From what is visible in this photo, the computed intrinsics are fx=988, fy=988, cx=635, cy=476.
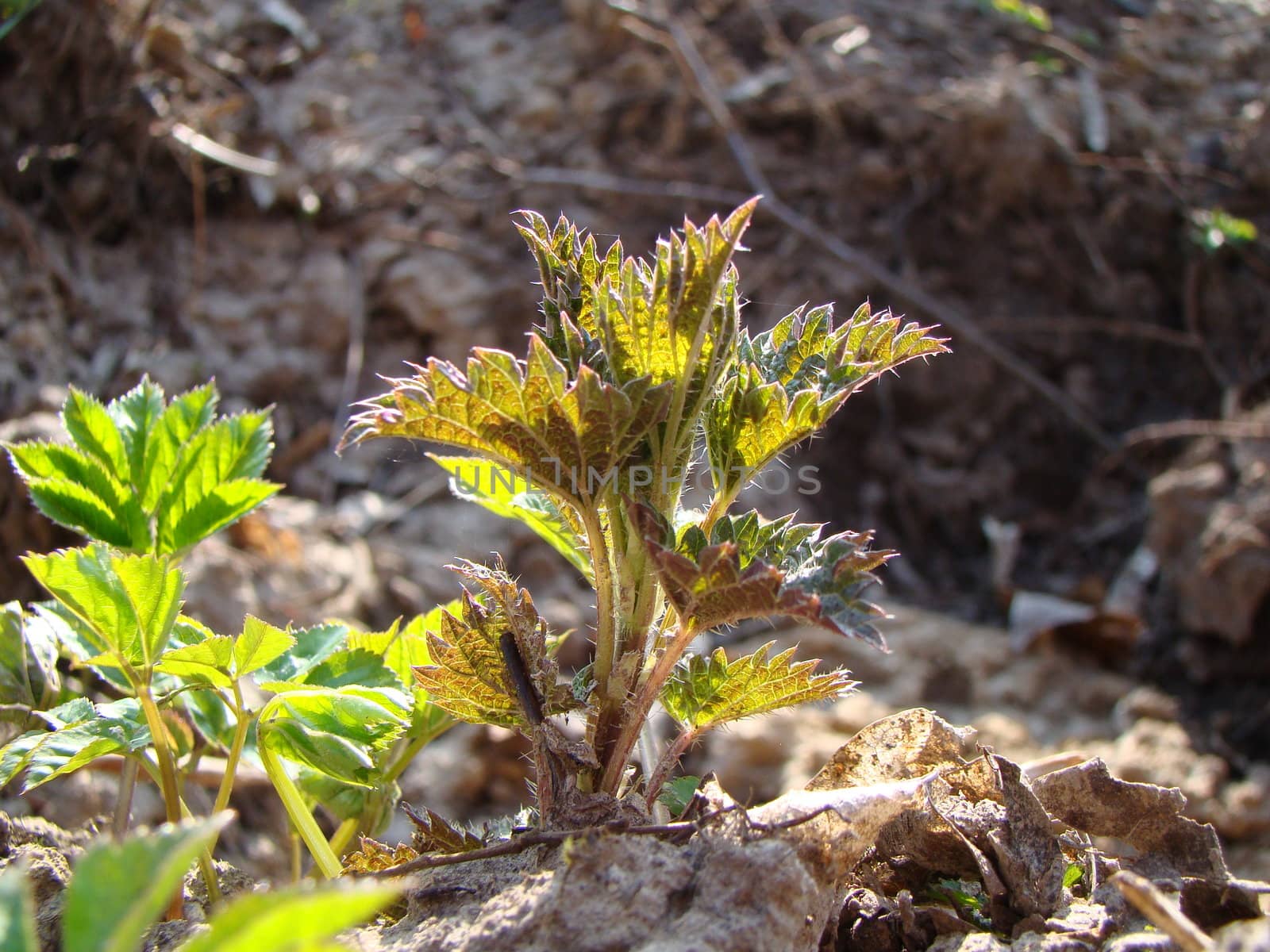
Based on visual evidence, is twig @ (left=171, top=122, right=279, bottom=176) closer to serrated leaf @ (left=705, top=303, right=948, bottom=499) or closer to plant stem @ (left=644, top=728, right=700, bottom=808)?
serrated leaf @ (left=705, top=303, right=948, bottom=499)

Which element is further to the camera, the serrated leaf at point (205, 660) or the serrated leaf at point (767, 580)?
the serrated leaf at point (205, 660)

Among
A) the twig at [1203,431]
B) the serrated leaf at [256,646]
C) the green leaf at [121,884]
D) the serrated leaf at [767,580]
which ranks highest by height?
the green leaf at [121,884]

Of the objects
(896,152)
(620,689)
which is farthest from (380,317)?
(620,689)

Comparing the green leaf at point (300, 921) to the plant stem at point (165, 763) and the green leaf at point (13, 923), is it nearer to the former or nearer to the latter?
the green leaf at point (13, 923)

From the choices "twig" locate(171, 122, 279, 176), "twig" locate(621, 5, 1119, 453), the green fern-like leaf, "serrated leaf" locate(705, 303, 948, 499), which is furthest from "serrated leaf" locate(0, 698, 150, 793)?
"twig" locate(621, 5, 1119, 453)

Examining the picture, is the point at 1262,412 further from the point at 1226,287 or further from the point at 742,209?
the point at 742,209

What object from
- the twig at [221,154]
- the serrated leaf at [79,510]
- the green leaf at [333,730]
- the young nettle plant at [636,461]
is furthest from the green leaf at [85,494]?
the twig at [221,154]
